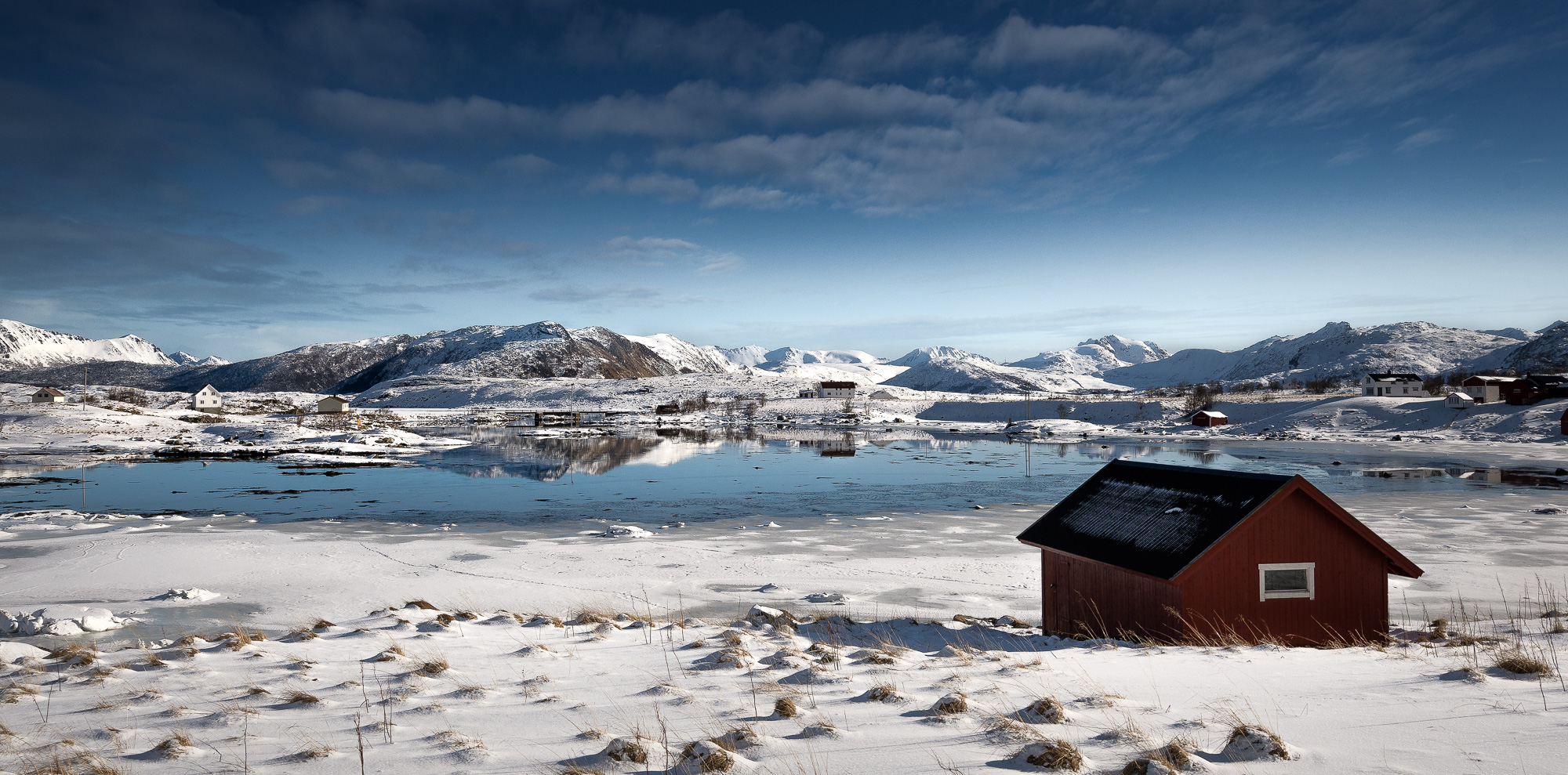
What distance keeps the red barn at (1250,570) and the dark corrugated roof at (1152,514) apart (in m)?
0.03

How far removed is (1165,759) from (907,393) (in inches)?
6880

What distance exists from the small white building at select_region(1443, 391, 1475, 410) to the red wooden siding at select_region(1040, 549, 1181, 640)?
93317 mm

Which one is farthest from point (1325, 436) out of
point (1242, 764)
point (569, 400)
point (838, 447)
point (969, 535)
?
point (569, 400)

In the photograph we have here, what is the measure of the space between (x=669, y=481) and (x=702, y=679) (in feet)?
120

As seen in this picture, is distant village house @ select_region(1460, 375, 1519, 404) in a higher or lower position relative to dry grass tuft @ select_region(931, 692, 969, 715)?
higher

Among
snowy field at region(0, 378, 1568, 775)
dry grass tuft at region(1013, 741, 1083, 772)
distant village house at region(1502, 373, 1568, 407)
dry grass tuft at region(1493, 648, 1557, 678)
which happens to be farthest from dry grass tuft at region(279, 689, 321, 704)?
distant village house at region(1502, 373, 1568, 407)

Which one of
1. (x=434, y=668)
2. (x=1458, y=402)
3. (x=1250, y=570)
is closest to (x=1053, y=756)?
(x=434, y=668)

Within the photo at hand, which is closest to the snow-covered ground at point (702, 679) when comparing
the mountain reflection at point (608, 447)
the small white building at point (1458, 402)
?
the mountain reflection at point (608, 447)

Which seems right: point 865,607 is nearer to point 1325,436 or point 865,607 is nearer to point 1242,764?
point 1242,764

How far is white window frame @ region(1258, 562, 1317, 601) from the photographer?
519 inches

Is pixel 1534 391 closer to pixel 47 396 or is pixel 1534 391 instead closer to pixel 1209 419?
pixel 1209 419

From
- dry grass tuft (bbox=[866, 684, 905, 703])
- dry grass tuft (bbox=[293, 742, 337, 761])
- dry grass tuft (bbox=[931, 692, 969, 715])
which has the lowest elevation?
dry grass tuft (bbox=[866, 684, 905, 703])

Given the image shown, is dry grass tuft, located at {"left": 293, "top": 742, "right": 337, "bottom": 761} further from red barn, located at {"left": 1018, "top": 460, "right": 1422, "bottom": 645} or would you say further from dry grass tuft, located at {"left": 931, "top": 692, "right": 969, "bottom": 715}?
red barn, located at {"left": 1018, "top": 460, "right": 1422, "bottom": 645}

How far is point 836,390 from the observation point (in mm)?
164625
